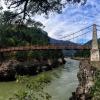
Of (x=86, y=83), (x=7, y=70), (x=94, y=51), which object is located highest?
(x=94, y=51)

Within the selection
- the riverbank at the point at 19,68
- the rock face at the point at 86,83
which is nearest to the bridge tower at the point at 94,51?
the rock face at the point at 86,83

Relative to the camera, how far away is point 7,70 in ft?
199

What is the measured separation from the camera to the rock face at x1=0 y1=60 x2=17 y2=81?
2335 inches

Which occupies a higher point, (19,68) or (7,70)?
(19,68)

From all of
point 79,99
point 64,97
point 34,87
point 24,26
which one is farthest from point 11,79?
point 34,87

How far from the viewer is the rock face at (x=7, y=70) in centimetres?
5931

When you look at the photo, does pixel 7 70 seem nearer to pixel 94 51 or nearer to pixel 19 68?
pixel 19 68

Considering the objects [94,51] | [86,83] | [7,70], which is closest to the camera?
[86,83]

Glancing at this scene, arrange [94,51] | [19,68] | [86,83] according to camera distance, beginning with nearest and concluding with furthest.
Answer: [86,83]
[94,51]
[19,68]

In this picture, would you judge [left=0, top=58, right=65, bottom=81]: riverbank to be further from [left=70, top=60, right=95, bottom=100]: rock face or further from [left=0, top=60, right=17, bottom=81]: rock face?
[left=70, top=60, right=95, bottom=100]: rock face

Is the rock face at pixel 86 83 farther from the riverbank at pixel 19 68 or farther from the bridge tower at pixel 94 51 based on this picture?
the riverbank at pixel 19 68

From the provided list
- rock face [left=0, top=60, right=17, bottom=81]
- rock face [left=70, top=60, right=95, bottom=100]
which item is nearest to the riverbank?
rock face [left=0, top=60, right=17, bottom=81]

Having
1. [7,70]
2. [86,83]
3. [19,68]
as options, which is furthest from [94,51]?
[19,68]

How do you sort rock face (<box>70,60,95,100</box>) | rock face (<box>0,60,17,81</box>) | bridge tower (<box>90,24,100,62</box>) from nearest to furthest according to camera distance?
1. rock face (<box>70,60,95,100</box>)
2. bridge tower (<box>90,24,100,62</box>)
3. rock face (<box>0,60,17,81</box>)
